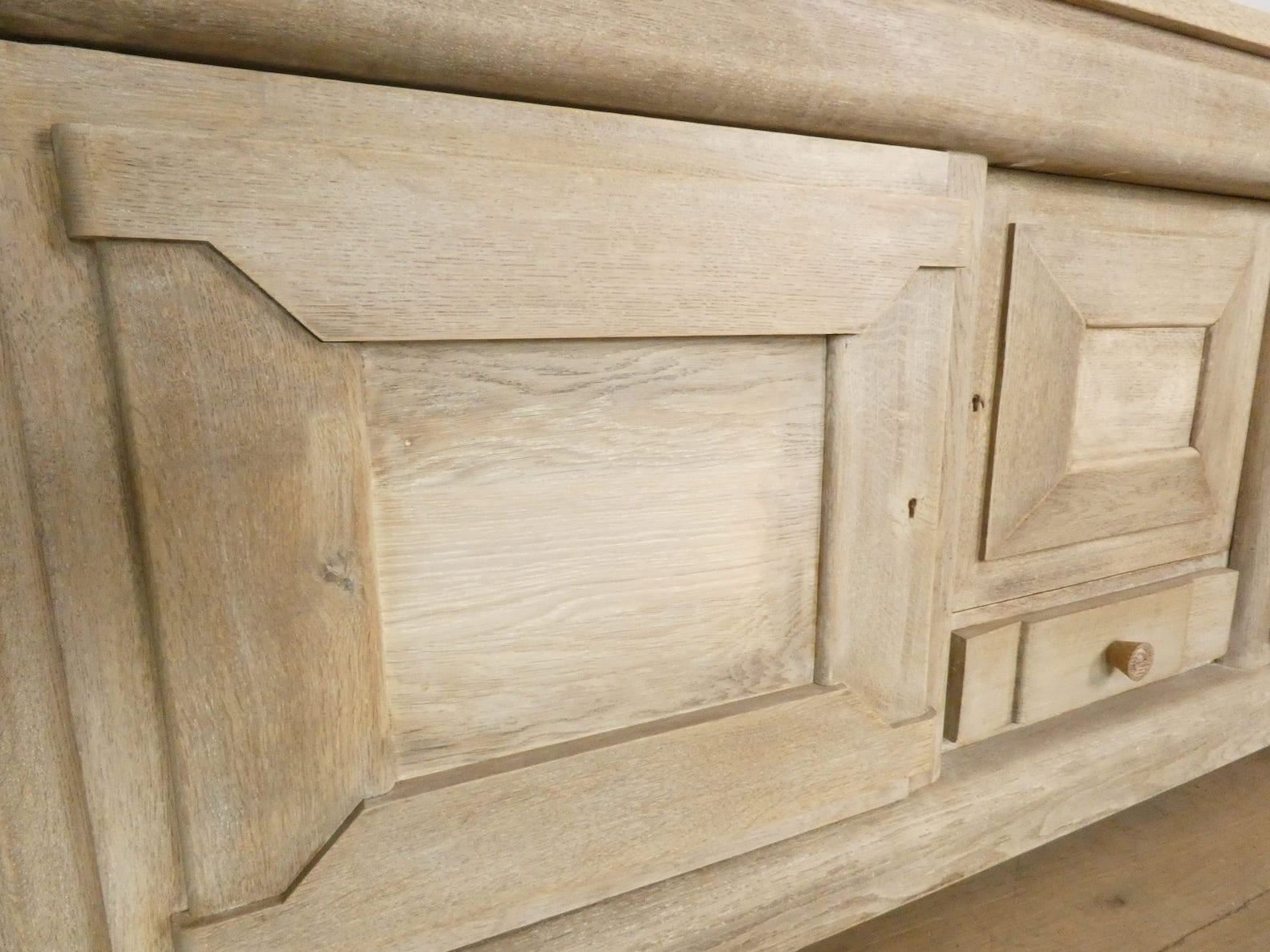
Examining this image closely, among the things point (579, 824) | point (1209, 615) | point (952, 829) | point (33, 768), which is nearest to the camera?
point (33, 768)

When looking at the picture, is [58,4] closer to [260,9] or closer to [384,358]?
[260,9]

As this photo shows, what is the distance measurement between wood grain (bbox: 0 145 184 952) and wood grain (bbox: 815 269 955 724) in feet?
1.22

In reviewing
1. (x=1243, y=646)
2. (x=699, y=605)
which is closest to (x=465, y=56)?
(x=699, y=605)

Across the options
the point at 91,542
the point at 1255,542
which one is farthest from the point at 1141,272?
the point at 91,542

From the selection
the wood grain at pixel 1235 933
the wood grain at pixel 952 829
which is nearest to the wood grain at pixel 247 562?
Answer: the wood grain at pixel 952 829

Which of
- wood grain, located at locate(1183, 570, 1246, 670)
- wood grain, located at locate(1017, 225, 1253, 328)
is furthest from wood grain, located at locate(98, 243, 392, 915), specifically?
wood grain, located at locate(1183, 570, 1246, 670)

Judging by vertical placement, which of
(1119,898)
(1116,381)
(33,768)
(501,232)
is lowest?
(1119,898)

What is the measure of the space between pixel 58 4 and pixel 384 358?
0.17 m

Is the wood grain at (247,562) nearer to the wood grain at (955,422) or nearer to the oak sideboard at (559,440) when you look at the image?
the oak sideboard at (559,440)

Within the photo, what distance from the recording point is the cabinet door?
12.4 inches

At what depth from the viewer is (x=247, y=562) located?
0.34 metres

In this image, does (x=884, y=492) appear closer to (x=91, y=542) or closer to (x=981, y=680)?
(x=981, y=680)

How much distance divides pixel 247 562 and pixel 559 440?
158 mm

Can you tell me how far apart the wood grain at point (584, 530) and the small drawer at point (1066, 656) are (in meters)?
0.19
